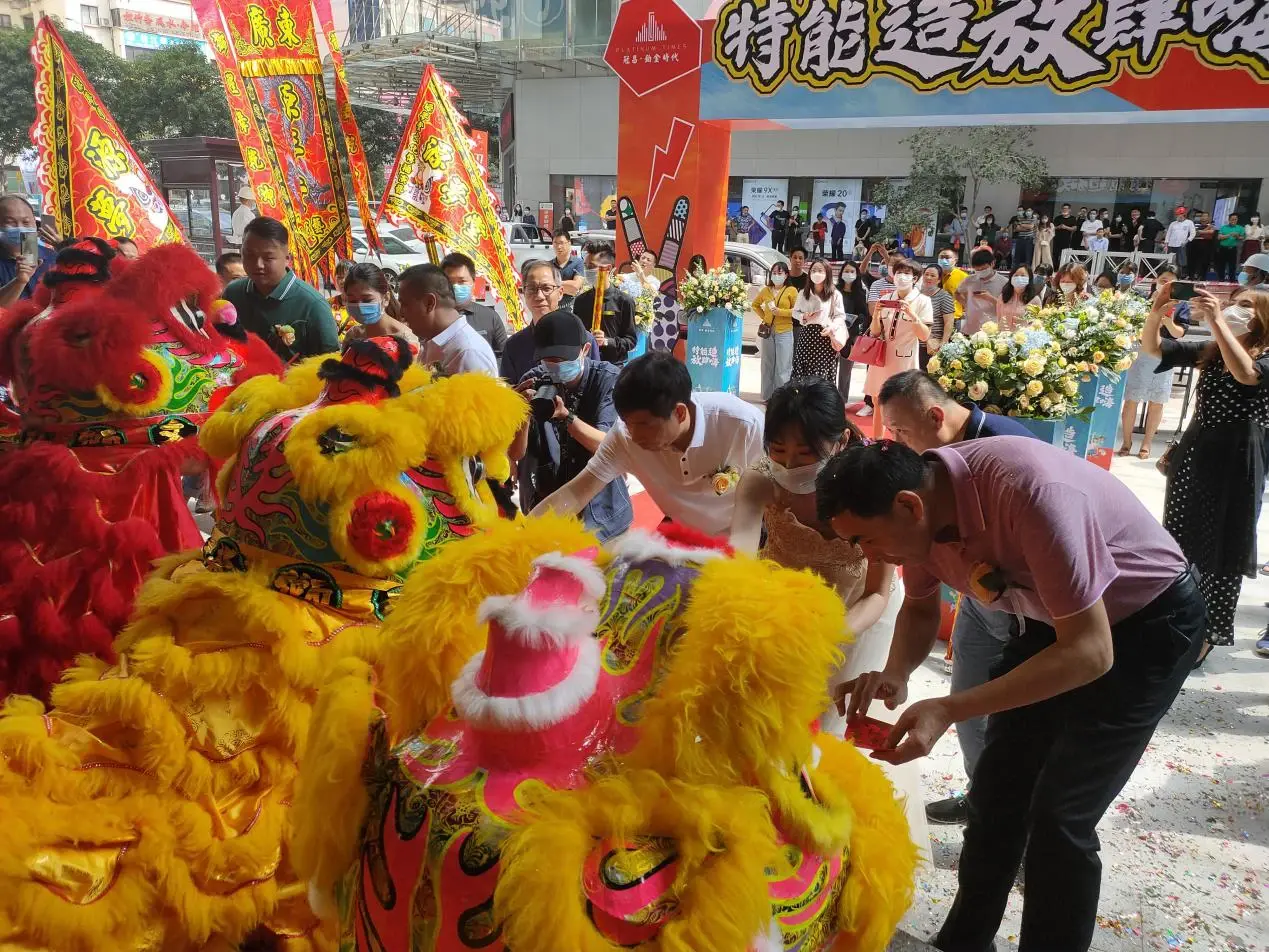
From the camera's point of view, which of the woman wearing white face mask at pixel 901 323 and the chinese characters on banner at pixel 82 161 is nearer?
the chinese characters on banner at pixel 82 161

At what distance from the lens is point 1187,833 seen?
279 cm

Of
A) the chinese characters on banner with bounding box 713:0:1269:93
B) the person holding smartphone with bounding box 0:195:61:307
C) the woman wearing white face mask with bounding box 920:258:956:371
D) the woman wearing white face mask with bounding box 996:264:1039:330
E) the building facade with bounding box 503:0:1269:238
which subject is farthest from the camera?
the building facade with bounding box 503:0:1269:238

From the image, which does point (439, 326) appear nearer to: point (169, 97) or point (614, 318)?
point (614, 318)

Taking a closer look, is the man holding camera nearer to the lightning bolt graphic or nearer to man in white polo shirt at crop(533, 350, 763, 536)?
man in white polo shirt at crop(533, 350, 763, 536)

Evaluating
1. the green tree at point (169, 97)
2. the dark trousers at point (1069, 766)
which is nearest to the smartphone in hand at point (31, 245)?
the dark trousers at point (1069, 766)

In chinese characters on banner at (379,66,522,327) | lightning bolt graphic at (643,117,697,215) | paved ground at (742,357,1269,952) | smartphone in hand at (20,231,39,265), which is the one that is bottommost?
paved ground at (742,357,1269,952)

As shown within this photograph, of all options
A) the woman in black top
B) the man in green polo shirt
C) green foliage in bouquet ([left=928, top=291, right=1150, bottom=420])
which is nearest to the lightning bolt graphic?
the woman in black top

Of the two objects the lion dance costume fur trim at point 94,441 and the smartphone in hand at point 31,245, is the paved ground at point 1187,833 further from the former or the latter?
the smartphone in hand at point 31,245

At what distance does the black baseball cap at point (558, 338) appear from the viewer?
3287 mm

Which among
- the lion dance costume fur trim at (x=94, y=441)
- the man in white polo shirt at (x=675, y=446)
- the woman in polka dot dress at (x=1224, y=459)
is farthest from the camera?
the woman in polka dot dress at (x=1224, y=459)

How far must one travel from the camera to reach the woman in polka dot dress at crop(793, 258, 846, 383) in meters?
8.12

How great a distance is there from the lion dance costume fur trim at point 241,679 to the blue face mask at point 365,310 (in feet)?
7.99

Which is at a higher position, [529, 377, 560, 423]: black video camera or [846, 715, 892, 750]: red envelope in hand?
[529, 377, 560, 423]: black video camera

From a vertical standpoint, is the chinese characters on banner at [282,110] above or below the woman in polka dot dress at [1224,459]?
above
